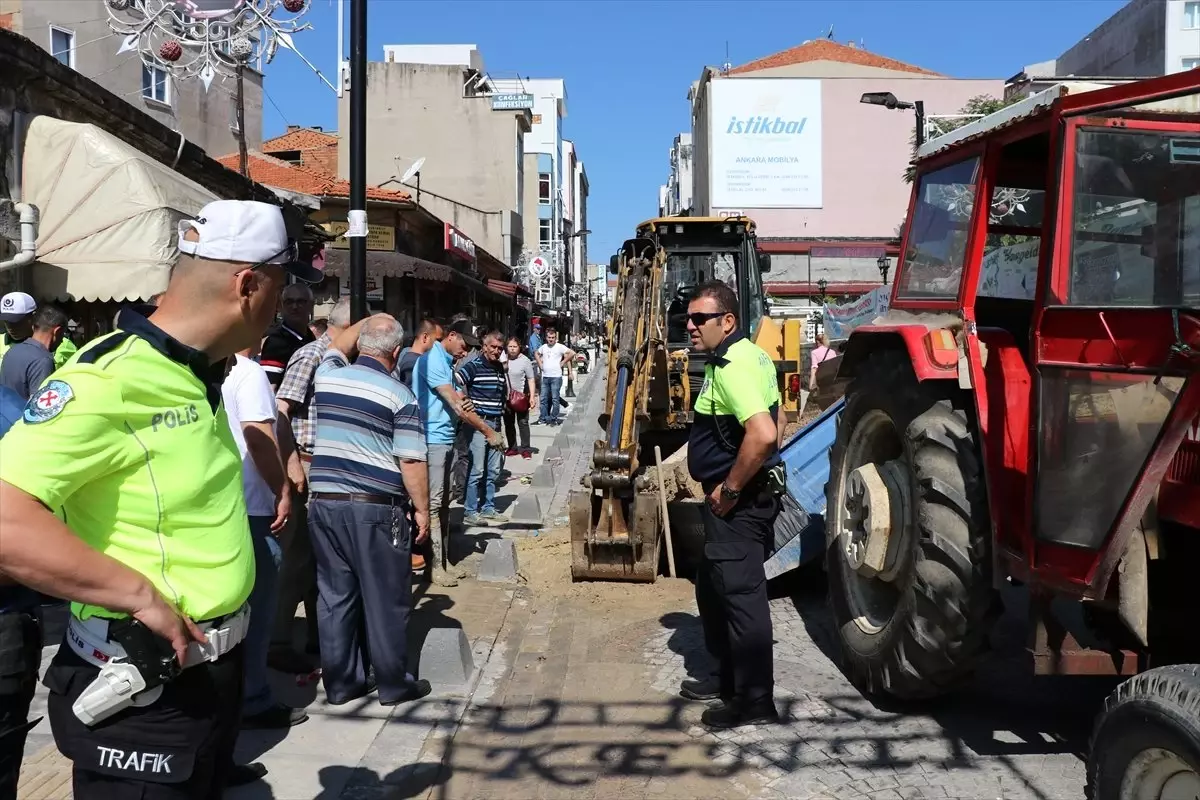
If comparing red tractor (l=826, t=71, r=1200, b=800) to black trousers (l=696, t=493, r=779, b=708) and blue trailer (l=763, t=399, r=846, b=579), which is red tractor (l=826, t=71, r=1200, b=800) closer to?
black trousers (l=696, t=493, r=779, b=708)

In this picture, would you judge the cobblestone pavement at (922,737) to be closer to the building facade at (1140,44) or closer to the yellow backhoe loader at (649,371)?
the yellow backhoe loader at (649,371)

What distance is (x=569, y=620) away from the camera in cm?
600

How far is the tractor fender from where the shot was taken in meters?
3.96

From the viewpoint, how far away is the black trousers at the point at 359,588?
4.42 m

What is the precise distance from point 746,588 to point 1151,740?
70.6 inches

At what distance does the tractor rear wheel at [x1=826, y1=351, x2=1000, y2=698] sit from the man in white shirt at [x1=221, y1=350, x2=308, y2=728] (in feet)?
8.73

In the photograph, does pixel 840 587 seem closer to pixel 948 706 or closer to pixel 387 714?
pixel 948 706

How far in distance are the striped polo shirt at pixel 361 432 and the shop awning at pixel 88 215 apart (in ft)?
12.7

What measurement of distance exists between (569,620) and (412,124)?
123ft

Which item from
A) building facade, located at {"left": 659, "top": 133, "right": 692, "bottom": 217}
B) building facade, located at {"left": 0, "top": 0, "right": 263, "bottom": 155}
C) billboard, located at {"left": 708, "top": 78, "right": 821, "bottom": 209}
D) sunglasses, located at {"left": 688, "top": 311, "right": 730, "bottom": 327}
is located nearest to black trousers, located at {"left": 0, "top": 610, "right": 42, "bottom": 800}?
sunglasses, located at {"left": 688, "top": 311, "right": 730, "bottom": 327}

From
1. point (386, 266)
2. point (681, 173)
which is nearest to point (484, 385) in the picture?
point (386, 266)

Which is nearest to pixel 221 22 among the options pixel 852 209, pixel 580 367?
pixel 580 367

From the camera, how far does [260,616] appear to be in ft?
13.3

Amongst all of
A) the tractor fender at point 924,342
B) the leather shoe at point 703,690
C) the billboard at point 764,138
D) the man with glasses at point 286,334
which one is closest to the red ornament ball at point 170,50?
the man with glasses at point 286,334
